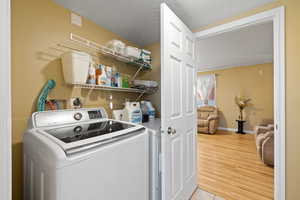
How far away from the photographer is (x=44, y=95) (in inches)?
46.0

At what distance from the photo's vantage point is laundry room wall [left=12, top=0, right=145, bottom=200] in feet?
3.52

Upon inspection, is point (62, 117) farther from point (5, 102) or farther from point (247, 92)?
point (247, 92)

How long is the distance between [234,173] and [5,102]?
2.72 m

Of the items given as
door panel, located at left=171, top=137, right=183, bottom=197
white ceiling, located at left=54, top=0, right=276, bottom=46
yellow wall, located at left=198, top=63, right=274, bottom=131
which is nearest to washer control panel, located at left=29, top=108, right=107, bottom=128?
door panel, located at left=171, top=137, right=183, bottom=197

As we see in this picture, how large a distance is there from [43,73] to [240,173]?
295cm

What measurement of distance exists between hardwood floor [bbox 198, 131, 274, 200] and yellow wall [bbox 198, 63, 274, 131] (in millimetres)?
1789

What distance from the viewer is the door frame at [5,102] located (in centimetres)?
38

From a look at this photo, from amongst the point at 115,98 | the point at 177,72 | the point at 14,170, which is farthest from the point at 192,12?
the point at 14,170

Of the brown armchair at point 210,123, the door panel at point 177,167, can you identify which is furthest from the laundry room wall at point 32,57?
the brown armchair at point 210,123

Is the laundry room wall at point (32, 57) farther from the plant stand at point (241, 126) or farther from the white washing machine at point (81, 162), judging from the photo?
the plant stand at point (241, 126)

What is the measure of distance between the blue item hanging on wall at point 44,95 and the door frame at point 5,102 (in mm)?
902

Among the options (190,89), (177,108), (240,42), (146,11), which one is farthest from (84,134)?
(240,42)

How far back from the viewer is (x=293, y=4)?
4.08ft

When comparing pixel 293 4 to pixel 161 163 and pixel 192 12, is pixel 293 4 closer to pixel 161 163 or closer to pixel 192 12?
pixel 192 12
